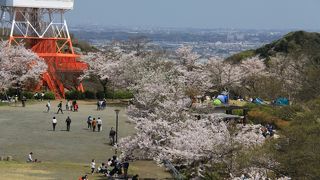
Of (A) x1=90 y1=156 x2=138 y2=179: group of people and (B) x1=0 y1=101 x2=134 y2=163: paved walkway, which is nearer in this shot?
(A) x1=90 y1=156 x2=138 y2=179: group of people

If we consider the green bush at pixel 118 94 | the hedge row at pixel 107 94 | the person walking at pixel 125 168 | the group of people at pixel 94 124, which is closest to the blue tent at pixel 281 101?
the hedge row at pixel 107 94

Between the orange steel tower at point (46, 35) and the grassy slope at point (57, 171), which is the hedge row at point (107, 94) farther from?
the grassy slope at point (57, 171)

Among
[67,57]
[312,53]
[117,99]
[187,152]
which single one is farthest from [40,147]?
[312,53]

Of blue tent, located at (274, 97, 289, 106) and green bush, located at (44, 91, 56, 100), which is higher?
blue tent, located at (274, 97, 289, 106)

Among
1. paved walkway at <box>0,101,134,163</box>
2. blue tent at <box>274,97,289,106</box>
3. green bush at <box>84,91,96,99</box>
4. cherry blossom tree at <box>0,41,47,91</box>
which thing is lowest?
green bush at <box>84,91,96,99</box>

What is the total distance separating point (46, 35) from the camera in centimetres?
5981

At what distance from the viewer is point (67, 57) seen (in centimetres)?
5669

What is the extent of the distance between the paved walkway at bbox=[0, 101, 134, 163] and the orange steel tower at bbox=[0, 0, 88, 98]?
11427 mm

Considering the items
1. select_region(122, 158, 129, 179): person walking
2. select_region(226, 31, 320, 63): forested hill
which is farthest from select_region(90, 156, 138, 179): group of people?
select_region(226, 31, 320, 63): forested hill

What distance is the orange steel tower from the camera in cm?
5550

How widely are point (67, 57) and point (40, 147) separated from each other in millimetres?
26287

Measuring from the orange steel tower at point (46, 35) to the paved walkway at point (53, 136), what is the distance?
1143cm

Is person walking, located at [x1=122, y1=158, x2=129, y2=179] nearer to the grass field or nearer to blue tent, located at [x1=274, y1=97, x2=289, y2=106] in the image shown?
the grass field

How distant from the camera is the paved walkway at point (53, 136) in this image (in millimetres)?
29906
